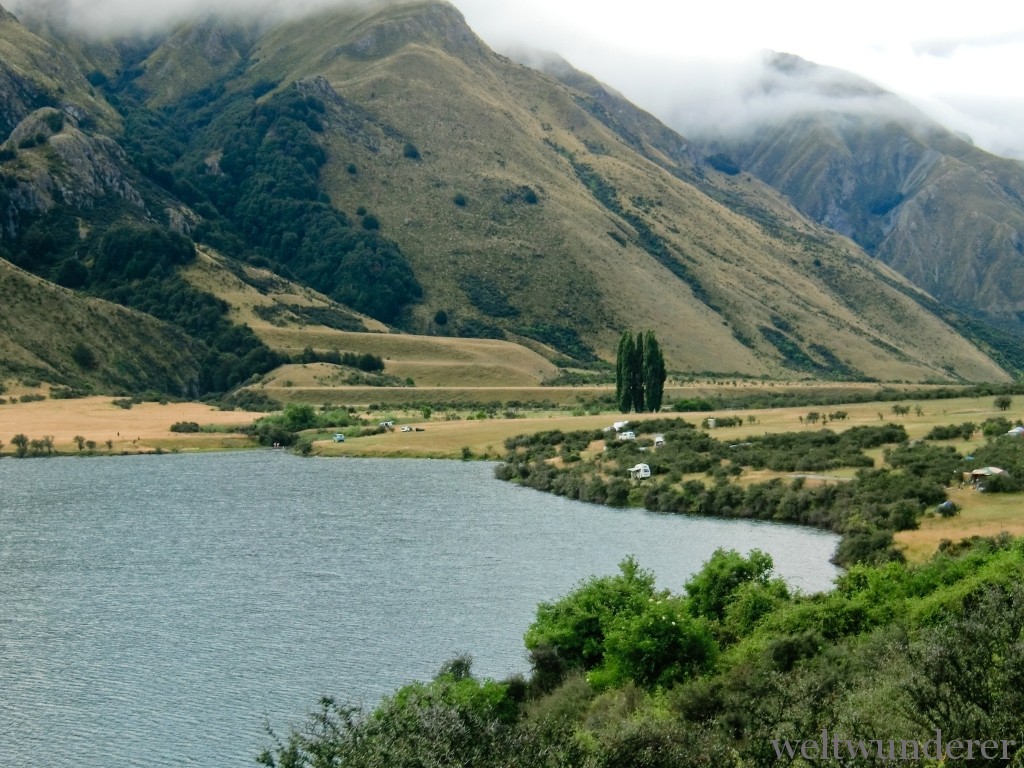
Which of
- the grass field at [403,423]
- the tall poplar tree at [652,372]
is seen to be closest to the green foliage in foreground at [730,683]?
the grass field at [403,423]

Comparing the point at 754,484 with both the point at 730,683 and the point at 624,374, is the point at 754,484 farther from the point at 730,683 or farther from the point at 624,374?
the point at 624,374

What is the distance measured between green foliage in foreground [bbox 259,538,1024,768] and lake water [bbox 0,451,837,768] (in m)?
4.38

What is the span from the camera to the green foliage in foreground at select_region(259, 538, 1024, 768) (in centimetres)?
2072

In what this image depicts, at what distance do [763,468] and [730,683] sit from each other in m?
50.4

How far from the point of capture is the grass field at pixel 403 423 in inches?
3866

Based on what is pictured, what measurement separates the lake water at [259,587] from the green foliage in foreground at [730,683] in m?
4.38

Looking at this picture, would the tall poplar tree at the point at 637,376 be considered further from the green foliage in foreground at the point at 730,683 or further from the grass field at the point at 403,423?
the green foliage in foreground at the point at 730,683

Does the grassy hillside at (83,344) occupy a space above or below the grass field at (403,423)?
above

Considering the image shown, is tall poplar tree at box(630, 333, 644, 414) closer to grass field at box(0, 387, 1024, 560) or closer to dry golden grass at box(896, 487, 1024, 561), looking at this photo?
grass field at box(0, 387, 1024, 560)

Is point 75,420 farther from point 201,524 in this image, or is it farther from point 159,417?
point 201,524

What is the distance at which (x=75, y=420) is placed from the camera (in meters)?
121

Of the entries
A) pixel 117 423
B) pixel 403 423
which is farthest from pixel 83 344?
pixel 403 423

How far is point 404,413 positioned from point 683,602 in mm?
96455

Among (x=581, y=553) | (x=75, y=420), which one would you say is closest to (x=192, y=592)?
(x=581, y=553)
